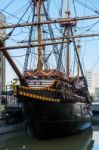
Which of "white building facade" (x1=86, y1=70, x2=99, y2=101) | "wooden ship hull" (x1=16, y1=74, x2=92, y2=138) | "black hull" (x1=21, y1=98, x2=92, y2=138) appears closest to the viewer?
"wooden ship hull" (x1=16, y1=74, x2=92, y2=138)

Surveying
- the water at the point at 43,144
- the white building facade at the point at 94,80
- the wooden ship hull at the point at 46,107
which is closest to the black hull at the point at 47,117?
the wooden ship hull at the point at 46,107

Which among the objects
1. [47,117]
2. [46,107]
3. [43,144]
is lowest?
[43,144]

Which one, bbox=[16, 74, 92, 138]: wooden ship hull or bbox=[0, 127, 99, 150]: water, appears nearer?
bbox=[0, 127, 99, 150]: water

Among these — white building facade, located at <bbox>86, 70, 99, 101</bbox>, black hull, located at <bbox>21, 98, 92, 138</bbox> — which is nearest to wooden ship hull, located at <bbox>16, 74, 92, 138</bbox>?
black hull, located at <bbox>21, 98, 92, 138</bbox>

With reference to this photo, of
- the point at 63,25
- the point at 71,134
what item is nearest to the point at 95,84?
the point at 63,25

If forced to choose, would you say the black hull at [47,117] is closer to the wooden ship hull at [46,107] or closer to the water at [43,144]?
the wooden ship hull at [46,107]

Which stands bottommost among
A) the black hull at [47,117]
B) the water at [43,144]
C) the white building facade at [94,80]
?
the water at [43,144]

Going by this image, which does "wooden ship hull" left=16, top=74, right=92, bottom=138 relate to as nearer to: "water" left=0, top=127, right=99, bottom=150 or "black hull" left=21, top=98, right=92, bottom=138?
"black hull" left=21, top=98, right=92, bottom=138

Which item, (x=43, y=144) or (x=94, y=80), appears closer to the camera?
(x=43, y=144)

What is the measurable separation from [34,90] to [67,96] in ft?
11.2

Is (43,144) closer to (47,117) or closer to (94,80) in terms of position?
(47,117)

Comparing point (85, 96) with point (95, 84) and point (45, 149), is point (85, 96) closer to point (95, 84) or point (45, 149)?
point (45, 149)

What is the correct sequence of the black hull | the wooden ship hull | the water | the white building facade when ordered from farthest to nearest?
1. the white building facade
2. the black hull
3. the wooden ship hull
4. the water

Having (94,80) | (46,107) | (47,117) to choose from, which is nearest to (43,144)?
(47,117)
